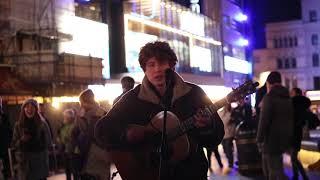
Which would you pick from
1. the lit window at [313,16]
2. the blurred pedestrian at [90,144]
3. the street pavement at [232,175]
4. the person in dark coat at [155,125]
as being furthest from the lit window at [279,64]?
the person in dark coat at [155,125]

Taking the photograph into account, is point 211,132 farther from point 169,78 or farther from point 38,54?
point 38,54

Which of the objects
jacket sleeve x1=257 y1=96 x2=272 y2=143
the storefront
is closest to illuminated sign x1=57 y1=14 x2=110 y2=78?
the storefront

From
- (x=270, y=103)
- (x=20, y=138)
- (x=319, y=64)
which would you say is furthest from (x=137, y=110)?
(x=319, y=64)

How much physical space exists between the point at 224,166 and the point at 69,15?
11.1m

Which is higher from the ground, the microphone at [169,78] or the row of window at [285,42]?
the row of window at [285,42]

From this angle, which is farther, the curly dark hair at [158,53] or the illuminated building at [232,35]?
the illuminated building at [232,35]

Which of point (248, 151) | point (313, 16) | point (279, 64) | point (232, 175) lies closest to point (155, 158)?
point (248, 151)

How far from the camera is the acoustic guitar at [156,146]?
4184 mm

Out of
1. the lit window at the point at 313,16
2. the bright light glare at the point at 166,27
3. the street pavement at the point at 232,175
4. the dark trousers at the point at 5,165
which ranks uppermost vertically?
the lit window at the point at 313,16

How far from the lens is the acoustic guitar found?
4.18m

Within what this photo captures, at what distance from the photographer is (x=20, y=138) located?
9445 mm

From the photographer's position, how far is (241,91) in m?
4.26

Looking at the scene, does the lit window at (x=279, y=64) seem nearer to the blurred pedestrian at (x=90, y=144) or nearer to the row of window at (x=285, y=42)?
the row of window at (x=285, y=42)

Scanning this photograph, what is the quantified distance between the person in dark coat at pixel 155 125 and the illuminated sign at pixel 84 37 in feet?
60.1
